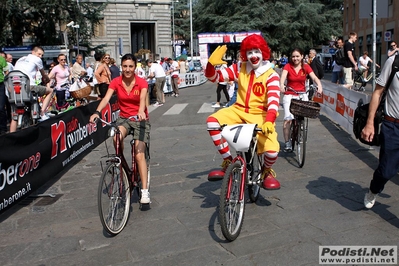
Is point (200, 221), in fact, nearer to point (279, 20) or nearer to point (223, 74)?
point (223, 74)

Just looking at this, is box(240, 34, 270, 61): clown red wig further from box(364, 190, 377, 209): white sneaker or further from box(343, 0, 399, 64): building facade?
box(343, 0, 399, 64): building facade

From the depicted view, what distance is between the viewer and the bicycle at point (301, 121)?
22.4 feet

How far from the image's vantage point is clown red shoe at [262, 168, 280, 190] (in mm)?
5054

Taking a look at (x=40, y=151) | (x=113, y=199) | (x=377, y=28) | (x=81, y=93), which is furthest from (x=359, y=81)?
(x=377, y=28)

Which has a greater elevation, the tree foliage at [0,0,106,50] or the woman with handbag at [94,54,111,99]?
the tree foliage at [0,0,106,50]

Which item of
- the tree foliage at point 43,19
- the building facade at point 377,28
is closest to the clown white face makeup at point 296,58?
the building facade at point 377,28

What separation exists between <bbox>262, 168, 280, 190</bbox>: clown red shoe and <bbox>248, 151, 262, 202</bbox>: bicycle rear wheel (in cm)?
6

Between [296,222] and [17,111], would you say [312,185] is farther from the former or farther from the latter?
[17,111]

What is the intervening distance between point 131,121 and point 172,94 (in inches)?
682

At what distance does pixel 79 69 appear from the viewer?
51.5ft

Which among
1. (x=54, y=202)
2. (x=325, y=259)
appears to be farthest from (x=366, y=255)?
(x=54, y=202)

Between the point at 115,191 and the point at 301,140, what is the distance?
366cm

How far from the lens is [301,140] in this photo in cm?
753

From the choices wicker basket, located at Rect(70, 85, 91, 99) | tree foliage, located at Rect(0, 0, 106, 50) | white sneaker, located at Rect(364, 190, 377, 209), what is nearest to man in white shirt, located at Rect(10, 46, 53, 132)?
wicker basket, located at Rect(70, 85, 91, 99)
